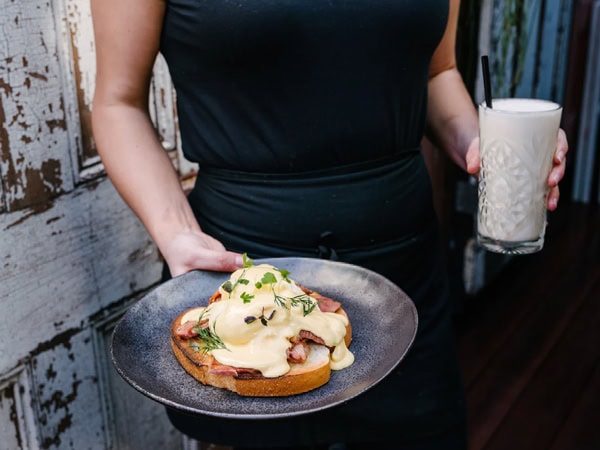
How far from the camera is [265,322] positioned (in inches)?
40.0

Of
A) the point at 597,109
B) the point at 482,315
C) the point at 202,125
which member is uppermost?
the point at 202,125

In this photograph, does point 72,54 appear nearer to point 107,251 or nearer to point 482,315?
point 107,251

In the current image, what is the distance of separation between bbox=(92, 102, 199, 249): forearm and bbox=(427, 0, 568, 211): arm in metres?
0.59

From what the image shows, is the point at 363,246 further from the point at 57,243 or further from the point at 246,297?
the point at 57,243

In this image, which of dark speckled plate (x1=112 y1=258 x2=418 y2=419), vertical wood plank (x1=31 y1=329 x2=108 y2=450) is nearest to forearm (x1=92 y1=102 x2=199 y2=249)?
dark speckled plate (x1=112 y1=258 x2=418 y2=419)

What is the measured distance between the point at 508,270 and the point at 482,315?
0.50 meters

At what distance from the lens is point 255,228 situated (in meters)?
1.28

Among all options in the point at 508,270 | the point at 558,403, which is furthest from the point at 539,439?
the point at 508,270

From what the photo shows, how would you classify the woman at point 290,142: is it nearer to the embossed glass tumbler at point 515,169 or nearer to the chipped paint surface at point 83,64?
the embossed glass tumbler at point 515,169

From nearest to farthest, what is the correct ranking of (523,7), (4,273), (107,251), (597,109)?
(4,273) → (107,251) → (523,7) → (597,109)

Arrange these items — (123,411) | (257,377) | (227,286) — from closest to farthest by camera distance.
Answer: (257,377), (227,286), (123,411)

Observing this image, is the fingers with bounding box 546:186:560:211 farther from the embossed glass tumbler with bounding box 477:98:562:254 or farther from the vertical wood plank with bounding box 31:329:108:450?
the vertical wood plank with bounding box 31:329:108:450

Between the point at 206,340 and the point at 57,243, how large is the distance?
613 mm

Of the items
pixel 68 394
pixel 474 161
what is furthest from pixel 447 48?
pixel 68 394
